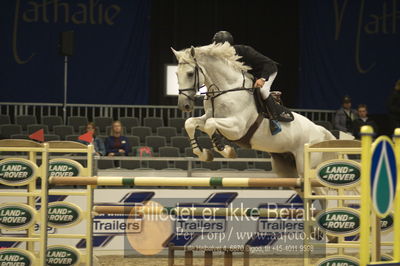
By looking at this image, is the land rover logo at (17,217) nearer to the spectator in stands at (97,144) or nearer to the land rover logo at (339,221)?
the land rover logo at (339,221)

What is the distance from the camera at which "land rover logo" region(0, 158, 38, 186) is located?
4957mm

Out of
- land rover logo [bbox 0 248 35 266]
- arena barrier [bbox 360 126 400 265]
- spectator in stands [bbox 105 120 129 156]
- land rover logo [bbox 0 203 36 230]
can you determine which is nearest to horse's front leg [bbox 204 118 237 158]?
land rover logo [bbox 0 203 36 230]

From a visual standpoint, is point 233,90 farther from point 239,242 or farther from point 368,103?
point 368,103

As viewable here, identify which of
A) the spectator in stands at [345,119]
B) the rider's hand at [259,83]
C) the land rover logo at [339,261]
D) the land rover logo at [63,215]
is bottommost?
the land rover logo at [339,261]

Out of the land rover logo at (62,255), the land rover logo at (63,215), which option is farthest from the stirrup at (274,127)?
the land rover logo at (62,255)

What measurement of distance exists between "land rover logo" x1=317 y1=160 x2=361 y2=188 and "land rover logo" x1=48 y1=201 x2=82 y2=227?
6.45 feet

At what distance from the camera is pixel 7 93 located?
12.1 m

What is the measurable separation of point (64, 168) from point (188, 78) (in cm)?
128

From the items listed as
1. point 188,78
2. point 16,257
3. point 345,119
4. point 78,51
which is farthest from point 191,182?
point 78,51

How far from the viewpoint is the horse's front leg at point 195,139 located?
5703 mm

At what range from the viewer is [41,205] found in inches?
192

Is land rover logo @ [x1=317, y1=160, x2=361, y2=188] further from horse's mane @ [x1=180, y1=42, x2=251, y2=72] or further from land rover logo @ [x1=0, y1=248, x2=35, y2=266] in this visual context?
land rover logo @ [x1=0, y1=248, x2=35, y2=266]

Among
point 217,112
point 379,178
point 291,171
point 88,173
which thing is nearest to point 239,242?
point 291,171

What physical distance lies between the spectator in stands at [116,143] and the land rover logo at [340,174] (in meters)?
4.73
